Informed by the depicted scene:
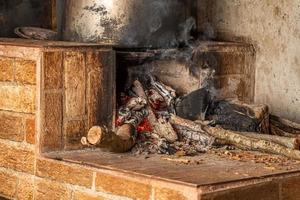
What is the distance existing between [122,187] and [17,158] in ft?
2.65

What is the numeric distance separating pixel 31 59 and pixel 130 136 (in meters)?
0.65

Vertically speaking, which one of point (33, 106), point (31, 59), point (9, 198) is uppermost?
point (31, 59)

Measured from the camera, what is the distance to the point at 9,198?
348 centimetres

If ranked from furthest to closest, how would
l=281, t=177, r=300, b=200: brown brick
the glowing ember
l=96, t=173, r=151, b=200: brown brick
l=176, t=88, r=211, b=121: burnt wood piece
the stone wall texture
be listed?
the stone wall texture < l=176, t=88, r=211, b=121: burnt wood piece < the glowing ember < l=281, t=177, r=300, b=200: brown brick < l=96, t=173, r=151, b=200: brown brick

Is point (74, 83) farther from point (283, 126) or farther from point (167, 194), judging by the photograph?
point (283, 126)

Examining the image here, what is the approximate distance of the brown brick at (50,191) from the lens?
3.17m

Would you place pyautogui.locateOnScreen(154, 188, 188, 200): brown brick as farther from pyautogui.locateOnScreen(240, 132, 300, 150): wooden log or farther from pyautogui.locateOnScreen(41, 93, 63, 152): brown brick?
pyautogui.locateOnScreen(240, 132, 300, 150): wooden log

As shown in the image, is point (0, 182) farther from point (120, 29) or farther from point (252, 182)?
point (252, 182)

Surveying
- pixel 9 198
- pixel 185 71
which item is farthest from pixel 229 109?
pixel 9 198

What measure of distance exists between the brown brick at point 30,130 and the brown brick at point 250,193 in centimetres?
109

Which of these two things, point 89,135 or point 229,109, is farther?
point 229,109

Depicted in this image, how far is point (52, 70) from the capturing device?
324 centimetres

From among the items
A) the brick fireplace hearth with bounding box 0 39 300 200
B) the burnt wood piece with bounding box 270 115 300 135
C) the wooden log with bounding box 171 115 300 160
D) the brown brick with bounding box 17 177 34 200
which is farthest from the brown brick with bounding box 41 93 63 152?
the burnt wood piece with bounding box 270 115 300 135

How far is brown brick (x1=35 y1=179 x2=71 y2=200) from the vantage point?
3.17 metres
